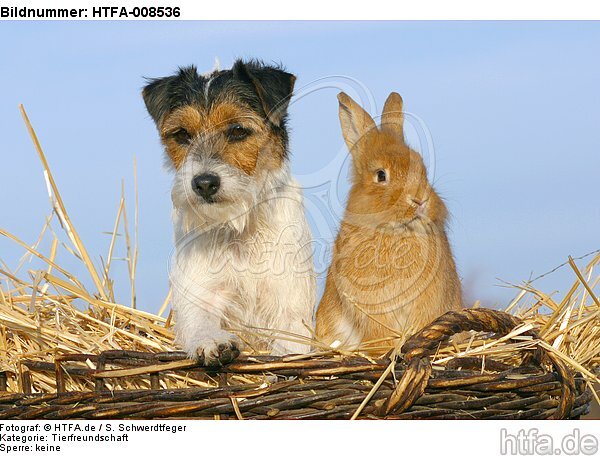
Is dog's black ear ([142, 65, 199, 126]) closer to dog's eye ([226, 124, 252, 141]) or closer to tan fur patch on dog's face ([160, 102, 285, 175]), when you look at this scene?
tan fur patch on dog's face ([160, 102, 285, 175])

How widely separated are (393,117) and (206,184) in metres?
1.17

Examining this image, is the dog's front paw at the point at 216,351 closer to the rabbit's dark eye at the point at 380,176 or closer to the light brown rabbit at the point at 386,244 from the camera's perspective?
the light brown rabbit at the point at 386,244

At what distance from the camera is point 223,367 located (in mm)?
3844

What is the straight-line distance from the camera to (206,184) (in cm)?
453

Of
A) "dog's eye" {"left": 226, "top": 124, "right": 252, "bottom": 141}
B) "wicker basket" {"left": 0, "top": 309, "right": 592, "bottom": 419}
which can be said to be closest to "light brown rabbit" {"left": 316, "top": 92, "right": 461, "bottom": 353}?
"dog's eye" {"left": 226, "top": 124, "right": 252, "bottom": 141}

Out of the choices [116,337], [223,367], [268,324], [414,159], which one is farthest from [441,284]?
[116,337]

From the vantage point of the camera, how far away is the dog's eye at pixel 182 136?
188 inches

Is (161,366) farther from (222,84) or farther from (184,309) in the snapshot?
(222,84)

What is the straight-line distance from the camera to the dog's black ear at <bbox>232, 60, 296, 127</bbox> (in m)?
4.83

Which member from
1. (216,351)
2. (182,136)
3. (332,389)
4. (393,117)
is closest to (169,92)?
(182,136)

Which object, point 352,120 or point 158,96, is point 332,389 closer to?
point 352,120

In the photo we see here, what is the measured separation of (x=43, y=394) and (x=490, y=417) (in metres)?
2.17

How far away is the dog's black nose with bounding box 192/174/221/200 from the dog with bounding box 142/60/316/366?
8cm

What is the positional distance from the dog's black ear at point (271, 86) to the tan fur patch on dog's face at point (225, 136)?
0.30 ft
